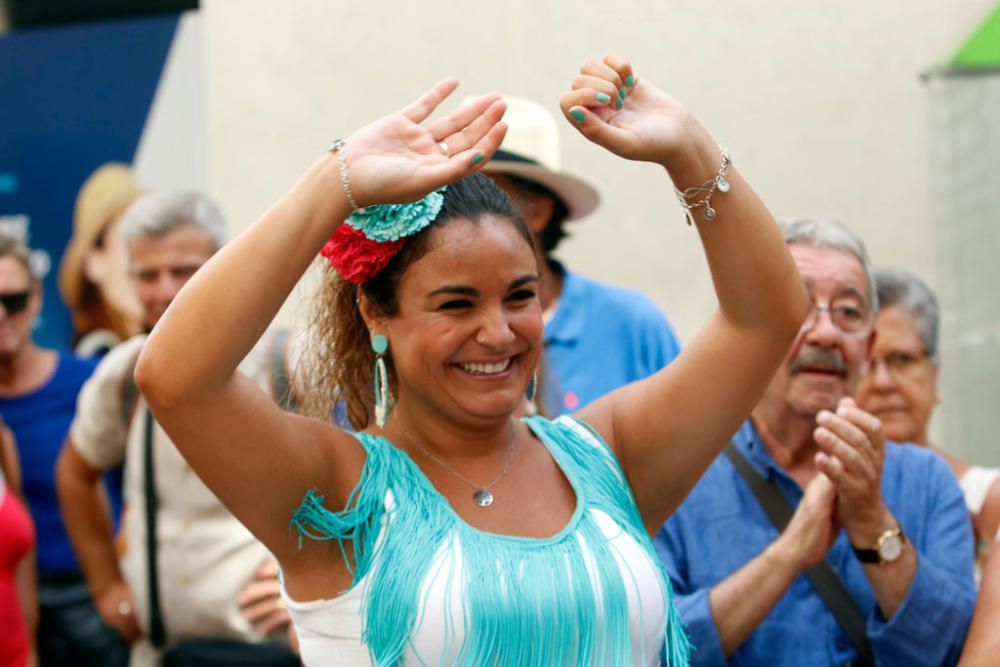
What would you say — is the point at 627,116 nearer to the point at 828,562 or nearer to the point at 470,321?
the point at 470,321

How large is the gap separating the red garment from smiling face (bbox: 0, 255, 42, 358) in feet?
2.72

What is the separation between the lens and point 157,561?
3652mm

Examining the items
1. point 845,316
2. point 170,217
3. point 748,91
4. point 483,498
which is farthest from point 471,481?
point 748,91

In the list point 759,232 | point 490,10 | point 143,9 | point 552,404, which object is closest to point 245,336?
point 759,232

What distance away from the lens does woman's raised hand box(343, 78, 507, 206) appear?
1830 millimetres

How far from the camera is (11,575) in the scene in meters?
3.87

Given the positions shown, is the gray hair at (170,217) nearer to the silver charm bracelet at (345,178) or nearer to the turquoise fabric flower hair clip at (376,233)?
the turquoise fabric flower hair clip at (376,233)

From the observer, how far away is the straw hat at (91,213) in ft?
19.3

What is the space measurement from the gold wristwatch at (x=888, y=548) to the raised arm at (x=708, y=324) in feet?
1.74

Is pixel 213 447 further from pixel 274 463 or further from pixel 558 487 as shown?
pixel 558 487

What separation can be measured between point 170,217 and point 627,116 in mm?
2342

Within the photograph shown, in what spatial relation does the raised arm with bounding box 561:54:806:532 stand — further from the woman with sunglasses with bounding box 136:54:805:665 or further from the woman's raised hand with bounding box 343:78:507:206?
the woman's raised hand with bounding box 343:78:507:206

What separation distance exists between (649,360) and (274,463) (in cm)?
185

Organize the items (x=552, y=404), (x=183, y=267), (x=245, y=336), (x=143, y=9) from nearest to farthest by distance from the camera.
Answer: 1. (x=245, y=336)
2. (x=552, y=404)
3. (x=183, y=267)
4. (x=143, y=9)
